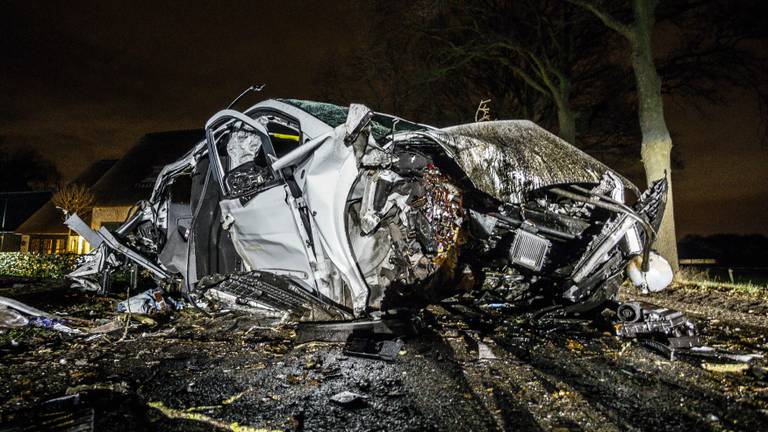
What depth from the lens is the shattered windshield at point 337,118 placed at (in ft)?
13.0

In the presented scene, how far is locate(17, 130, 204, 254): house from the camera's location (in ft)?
65.7

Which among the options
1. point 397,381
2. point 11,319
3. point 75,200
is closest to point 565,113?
point 397,381

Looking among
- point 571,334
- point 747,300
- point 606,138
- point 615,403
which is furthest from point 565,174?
point 606,138

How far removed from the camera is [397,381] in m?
2.75

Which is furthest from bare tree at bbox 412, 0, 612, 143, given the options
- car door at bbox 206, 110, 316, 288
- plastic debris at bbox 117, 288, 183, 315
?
plastic debris at bbox 117, 288, 183, 315

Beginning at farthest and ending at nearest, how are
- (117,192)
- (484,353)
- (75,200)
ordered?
(117,192) → (75,200) → (484,353)

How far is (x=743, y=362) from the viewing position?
3.03 meters

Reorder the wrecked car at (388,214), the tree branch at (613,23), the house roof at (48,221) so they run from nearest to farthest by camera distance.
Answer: the wrecked car at (388,214) → the tree branch at (613,23) → the house roof at (48,221)

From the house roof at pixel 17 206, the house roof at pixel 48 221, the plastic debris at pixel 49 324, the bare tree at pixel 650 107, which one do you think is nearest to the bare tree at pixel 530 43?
the bare tree at pixel 650 107

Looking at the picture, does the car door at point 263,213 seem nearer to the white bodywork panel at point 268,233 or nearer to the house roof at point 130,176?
the white bodywork panel at point 268,233

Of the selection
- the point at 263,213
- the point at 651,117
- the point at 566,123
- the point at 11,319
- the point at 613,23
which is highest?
the point at 613,23

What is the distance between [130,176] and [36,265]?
11.9m

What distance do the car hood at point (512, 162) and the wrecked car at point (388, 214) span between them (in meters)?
0.01

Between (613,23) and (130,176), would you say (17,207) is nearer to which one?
(130,176)
